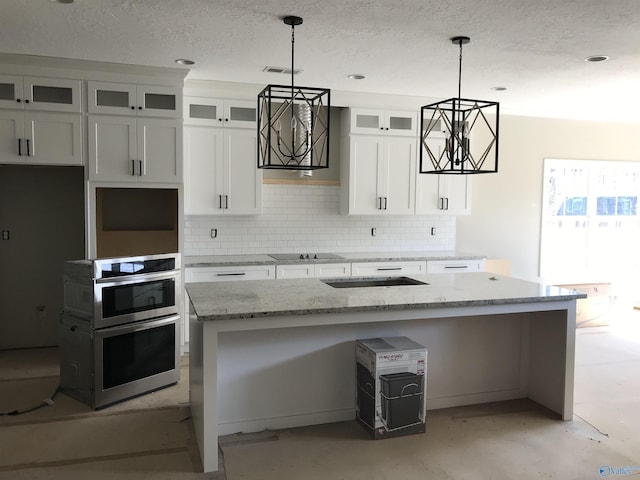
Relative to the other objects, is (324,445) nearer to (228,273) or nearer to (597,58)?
(228,273)

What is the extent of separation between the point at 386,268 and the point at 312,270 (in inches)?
31.7

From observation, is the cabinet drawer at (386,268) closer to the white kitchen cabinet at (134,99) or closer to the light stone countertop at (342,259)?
the light stone countertop at (342,259)

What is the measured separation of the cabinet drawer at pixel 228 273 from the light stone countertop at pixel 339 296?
50.7 inches

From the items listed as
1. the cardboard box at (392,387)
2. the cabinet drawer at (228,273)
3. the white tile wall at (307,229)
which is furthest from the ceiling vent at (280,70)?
the cardboard box at (392,387)

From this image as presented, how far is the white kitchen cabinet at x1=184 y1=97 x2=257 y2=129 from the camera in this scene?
5004 mm

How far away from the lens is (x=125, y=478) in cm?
271

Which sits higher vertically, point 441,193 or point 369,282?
point 441,193

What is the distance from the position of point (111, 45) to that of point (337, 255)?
2865mm

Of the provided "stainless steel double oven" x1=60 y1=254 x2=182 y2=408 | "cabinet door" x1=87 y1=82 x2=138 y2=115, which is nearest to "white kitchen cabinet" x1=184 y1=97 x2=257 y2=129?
"cabinet door" x1=87 y1=82 x2=138 y2=115

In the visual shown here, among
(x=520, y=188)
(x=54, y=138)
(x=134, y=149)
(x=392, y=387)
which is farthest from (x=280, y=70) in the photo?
(x=520, y=188)

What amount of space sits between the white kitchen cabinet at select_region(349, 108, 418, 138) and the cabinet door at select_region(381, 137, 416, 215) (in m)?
0.09

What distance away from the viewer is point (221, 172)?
16.8 ft

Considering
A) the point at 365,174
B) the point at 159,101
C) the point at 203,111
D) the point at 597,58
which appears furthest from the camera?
the point at 365,174

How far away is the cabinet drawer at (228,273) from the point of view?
4.84 meters
